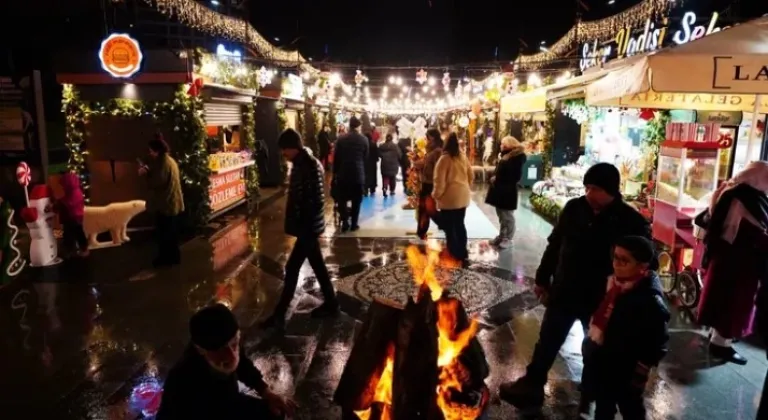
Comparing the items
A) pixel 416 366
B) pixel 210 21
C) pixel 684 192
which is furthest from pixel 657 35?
pixel 210 21

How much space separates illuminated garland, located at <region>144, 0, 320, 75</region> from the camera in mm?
10443

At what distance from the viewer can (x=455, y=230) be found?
7.57 m

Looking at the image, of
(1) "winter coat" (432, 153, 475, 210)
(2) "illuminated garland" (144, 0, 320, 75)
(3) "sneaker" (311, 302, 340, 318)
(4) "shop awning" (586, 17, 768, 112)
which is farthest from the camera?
(2) "illuminated garland" (144, 0, 320, 75)

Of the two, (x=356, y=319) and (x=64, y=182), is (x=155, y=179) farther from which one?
(x=356, y=319)

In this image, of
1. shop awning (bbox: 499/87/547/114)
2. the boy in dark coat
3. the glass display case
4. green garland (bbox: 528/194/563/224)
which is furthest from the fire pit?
the boy in dark coat

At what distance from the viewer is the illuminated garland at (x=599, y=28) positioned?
10.9 metres

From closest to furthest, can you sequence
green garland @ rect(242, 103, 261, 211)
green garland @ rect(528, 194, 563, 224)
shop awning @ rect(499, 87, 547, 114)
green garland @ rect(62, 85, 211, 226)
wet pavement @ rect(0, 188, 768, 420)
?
wet pavement @ rect(0, 188, 768, 420) < green garland @ rect(62, 85, 211, 226) < green garland @ rect(528, 194, 563, 224) < shop awning @ rect(499, 87, 547, 114) < green garland @ rect(242, 103, 261, 211)

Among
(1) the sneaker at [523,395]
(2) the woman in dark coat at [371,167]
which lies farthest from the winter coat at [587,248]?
(2) the woman in dark coat at [371,167]

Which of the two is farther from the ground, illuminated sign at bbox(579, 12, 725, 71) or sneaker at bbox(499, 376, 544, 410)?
illuminated sign at bbox(579, 12, 725, 71)

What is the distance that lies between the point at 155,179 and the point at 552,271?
19.2ft

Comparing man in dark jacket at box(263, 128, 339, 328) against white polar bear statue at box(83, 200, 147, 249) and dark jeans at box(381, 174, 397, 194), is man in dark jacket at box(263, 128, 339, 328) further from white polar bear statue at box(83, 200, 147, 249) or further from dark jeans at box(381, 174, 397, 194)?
dark jeans at box(381, 174, 397, 194)

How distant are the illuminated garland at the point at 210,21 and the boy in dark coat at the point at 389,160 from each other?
16.0ft

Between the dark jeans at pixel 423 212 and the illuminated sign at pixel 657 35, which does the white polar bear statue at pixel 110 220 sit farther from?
the illuminated sign at pixel 657 35

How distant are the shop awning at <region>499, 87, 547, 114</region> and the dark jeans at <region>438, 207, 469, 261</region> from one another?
5758 millimetres
